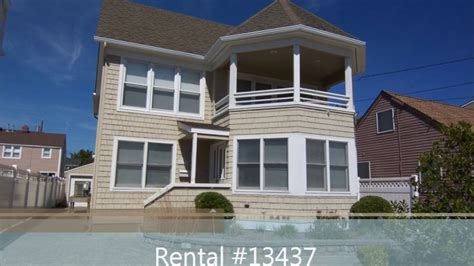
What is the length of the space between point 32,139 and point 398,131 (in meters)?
36.6

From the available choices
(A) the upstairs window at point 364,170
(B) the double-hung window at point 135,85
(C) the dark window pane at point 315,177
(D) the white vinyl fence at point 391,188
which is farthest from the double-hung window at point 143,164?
(A) the upstairs window at point 364,170

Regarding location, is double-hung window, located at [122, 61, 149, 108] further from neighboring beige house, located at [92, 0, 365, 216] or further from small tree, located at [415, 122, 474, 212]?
small tree, located at [415, 122, 474, 212]

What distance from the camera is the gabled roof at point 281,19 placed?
446 inches

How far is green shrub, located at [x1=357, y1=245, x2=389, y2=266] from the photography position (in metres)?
5.61

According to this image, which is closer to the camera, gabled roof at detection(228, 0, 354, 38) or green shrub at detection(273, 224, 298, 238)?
green shrub at detection(273, 224, 298, 238)

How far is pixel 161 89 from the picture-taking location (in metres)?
12.4

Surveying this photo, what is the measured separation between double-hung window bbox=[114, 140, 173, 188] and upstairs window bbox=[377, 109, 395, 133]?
14112mm

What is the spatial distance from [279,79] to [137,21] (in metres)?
6.01

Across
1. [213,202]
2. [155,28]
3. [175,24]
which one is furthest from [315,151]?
[175,24]

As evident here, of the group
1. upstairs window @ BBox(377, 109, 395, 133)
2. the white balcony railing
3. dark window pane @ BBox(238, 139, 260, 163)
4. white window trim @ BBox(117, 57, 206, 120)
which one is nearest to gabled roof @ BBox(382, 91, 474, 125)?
upstairs window @ BBox(377, 109, 395, 133)

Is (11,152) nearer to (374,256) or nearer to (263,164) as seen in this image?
(263,164)

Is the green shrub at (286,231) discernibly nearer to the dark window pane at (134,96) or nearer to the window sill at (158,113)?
the window sill at (158,113)

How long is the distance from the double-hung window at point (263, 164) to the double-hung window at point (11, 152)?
34.8 metres

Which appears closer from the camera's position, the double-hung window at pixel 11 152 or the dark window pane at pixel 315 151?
the dark window pane at pixel 315 151
